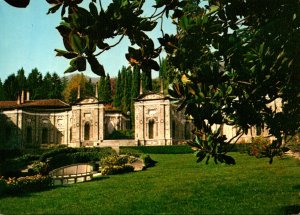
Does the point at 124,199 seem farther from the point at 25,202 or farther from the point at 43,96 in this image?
the point at 43,96

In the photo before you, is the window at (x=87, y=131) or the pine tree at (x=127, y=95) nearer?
the window at (x=87, y=131)

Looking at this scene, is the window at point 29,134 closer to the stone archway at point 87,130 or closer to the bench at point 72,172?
the stone archway at point 87,130

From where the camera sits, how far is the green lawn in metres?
10.2

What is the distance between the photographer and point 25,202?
13453 mm

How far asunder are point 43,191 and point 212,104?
14196mm

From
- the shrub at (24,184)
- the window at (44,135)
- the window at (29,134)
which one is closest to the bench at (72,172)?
the shrub at (24,184)

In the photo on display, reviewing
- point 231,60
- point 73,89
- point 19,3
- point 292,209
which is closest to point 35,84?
point 73,89

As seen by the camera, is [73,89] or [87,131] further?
[73,89]

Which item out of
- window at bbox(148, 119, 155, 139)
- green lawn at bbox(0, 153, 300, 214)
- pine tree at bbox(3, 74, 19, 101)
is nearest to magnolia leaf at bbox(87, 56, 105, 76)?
green lawn at bbox(0, 153, 300, 214)

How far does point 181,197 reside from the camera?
39.7 feet

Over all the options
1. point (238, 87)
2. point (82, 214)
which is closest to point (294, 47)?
point (238, 87)

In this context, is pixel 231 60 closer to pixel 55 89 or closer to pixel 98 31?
pixel 98 31

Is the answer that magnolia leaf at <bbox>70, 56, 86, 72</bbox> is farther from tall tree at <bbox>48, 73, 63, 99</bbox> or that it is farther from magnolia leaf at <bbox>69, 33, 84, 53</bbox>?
tall tree at <bbox>48, 73, 63, 99</bbox>

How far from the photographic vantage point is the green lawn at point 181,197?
33.6 feet
